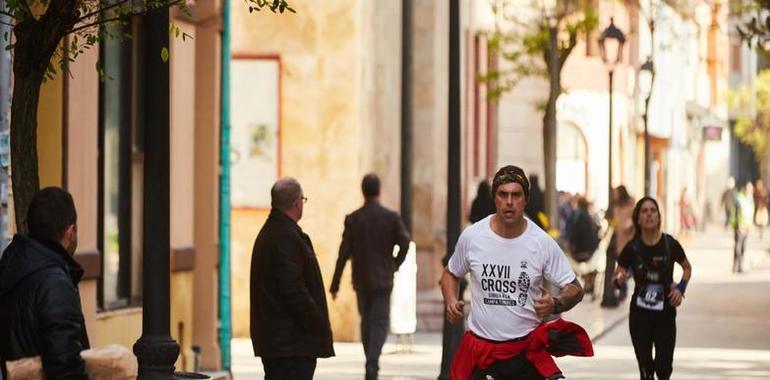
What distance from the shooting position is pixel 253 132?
23.9 m

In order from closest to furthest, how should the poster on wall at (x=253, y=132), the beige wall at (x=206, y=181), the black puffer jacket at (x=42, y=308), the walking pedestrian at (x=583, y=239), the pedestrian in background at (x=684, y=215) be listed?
the black puffer jacket at (x=42, y=308) < the beige wall at (x=206, y=181) < the poster on wall at (x=253, y=132) < the walking pedestrian at (x=583, y=239) < the pedestrian in background at (x=684, y=215)

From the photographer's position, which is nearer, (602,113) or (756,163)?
(602,113)

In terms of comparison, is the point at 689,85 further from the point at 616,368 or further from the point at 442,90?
the point at 616,368

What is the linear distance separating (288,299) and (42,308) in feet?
15.0

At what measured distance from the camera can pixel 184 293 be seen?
18.0 m

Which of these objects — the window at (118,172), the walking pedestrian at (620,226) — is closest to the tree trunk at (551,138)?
the walking pedestrian at (620,226)

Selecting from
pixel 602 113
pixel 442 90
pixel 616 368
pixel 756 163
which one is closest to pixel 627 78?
pixel 602 113

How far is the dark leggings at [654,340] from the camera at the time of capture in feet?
50.5

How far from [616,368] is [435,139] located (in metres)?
8.43

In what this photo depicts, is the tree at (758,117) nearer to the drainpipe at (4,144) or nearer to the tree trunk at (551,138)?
the tree trunk at (551,138)

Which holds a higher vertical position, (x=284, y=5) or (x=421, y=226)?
(x=284, y=5)

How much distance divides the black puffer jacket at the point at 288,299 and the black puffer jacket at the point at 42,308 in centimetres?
424

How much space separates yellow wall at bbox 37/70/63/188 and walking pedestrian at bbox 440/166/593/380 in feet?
17.6

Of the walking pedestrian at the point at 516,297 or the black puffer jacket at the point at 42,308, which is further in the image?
the walking pedestrian at the point at 516,297
